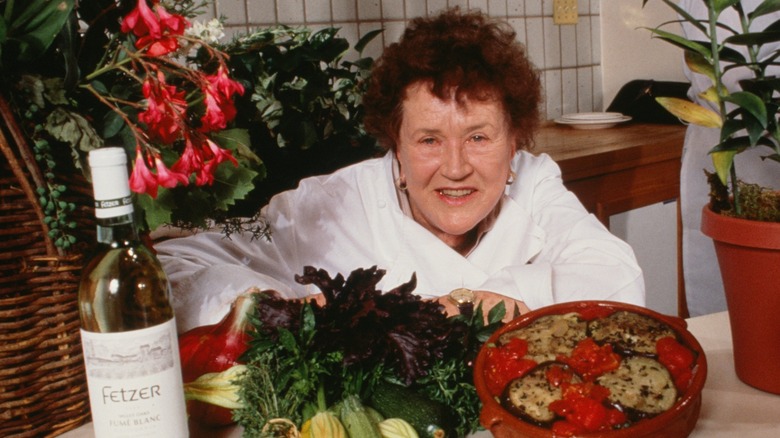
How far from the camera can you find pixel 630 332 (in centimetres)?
77

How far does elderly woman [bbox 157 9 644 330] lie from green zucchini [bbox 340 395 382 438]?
55 cm

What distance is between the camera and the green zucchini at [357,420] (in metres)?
0.74

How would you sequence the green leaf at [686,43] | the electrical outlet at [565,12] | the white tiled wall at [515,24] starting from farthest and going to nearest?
the electrical outlet at [565,12] < the white tiled wall at [515,24] < the green leaf at [686,43]

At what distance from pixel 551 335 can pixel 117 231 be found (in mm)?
436

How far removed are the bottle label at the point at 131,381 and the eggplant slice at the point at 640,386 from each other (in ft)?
1.30

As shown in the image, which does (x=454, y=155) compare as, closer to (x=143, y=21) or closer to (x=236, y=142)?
(x=236, y=142)

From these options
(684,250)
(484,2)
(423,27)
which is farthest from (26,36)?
(484,2)

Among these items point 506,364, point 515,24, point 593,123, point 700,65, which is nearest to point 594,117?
point 593,123

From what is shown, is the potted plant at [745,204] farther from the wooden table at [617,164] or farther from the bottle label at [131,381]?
the wooden table at [617,164]

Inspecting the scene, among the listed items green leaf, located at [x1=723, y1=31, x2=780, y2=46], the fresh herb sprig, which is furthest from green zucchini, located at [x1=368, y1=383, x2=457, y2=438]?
green leaf, located at [x1=723, y1=31, x2=780, y2=46]

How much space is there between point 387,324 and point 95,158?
1.11 feet

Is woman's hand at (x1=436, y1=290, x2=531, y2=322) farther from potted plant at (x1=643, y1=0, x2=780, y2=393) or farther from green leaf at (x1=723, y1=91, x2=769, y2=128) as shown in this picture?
green leaf at (x1=723, y1=91, x2=769, y2=128)

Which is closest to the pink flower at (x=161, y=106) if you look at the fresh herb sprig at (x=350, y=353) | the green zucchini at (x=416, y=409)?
the fresh herb sprig at (x=350, y=353)

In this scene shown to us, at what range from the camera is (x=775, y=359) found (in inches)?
33.0
